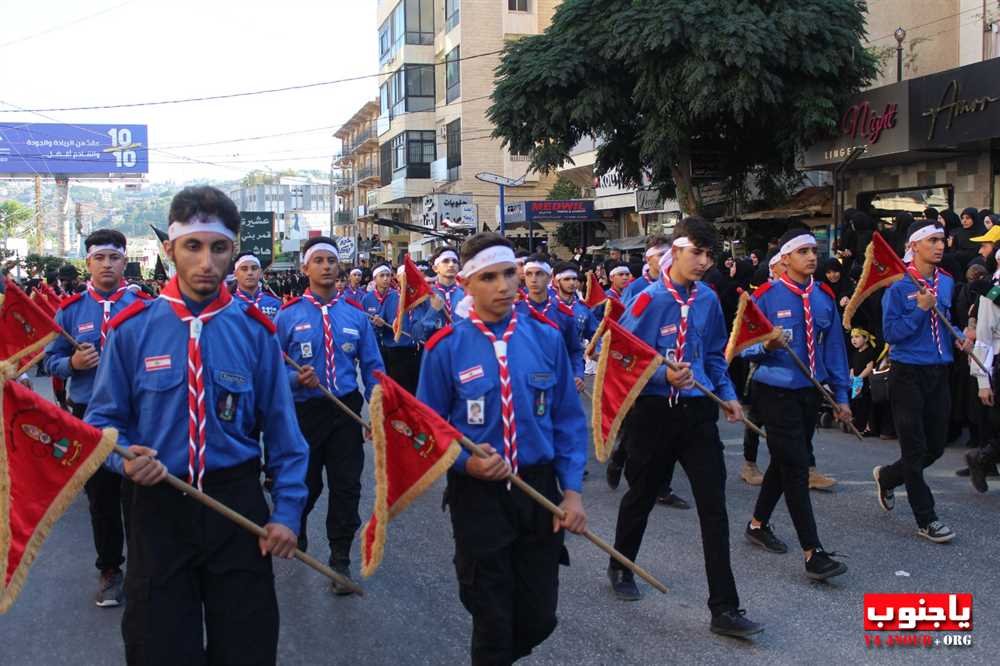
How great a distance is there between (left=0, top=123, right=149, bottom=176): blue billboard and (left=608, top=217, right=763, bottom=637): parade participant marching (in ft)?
276

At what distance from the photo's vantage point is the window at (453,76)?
145ft

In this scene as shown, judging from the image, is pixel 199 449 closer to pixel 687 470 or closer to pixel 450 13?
pixel 687 470

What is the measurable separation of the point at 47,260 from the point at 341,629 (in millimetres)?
47209

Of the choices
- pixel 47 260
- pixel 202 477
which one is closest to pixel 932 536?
pixel 202 477

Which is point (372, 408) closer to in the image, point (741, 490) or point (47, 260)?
point (741, 490)

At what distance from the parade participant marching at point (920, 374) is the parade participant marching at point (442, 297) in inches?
174

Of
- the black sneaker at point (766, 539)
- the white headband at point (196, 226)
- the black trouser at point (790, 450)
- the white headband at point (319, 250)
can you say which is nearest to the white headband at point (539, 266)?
the white headband at point (319, 250)

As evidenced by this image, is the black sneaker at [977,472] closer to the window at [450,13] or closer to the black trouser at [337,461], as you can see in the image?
the black trouser at [337,461]

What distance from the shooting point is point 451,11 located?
44469 mm

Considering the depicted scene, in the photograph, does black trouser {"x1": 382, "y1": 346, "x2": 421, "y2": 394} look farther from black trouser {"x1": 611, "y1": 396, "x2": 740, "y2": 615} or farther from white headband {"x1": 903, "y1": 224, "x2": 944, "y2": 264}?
black trouser {"x1": 611, "y1": 396, "x2": 740, "y2": 615}

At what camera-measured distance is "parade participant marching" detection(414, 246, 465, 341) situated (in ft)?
32.6

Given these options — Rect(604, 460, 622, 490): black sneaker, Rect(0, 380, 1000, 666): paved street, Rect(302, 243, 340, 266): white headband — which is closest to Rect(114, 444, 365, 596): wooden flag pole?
Rect(0, 380, 1000, 666): paved street

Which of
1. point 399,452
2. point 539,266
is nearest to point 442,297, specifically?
point 539,266

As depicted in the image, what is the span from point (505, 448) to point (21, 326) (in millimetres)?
4625
